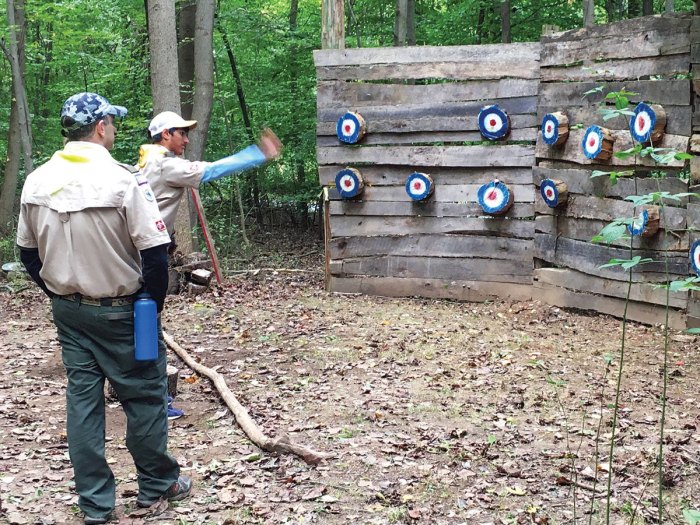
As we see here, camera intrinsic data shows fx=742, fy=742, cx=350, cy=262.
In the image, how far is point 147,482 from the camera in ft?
13.1

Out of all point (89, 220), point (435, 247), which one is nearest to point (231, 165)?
point (89, 220)

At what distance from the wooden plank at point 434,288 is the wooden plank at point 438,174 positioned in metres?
1.29

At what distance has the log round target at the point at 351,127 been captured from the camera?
31.8 feet

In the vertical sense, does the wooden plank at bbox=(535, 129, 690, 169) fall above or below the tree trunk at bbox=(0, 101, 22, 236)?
above

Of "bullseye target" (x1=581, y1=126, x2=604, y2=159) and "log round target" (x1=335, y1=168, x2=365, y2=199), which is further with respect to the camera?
"log round target" (x1=335, y1=168, x2=365, y2=199)

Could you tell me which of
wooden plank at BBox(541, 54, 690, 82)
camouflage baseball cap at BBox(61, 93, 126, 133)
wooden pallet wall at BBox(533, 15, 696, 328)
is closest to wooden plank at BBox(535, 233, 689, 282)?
wooden pallet wall at BBox(533, 15, 696, 328)

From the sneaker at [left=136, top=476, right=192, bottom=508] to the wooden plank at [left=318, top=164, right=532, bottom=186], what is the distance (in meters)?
6.17

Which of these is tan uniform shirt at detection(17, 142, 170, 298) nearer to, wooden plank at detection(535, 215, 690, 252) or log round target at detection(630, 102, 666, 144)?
wooden plank at detection(535, 215, 690, 252)

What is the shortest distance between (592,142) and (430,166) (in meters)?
2.27

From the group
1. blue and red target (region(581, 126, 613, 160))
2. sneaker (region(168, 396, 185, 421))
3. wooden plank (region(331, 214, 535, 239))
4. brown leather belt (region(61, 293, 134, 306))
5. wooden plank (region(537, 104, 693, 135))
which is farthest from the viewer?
wooden plank (region(331, 214, 535, 239))

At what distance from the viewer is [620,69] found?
785 cm

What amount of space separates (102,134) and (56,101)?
750 inches

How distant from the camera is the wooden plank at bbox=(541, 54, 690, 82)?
7.30 m

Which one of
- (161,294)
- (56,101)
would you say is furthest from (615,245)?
(56,101)
